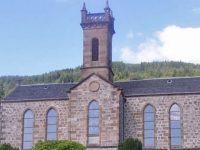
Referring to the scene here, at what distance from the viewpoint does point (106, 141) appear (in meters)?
50.8

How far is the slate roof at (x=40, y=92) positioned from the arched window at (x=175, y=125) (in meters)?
11.4

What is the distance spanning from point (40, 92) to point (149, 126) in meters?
13.0

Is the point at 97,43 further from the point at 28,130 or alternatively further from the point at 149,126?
the point at 28,130

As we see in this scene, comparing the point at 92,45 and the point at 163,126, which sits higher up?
the point at 92,45

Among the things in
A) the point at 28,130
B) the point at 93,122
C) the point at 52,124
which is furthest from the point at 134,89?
the point at 28,130

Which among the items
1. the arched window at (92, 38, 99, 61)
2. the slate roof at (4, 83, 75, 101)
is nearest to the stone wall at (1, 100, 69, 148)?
the slate roof at (4, 83, 75, 101)

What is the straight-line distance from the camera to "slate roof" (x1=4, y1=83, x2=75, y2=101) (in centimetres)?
5565

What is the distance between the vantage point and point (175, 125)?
5134cm

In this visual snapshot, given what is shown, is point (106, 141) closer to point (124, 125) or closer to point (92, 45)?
point (124, 125)

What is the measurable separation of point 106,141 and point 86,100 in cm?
482

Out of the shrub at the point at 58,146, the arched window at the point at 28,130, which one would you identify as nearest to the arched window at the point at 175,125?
the shrub at the point at 58,146

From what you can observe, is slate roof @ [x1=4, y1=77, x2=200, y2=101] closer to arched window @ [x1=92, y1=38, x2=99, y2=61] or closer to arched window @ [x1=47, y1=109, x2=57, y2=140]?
arched window @ [x1=47, y1=109, x2=57, y2=140]

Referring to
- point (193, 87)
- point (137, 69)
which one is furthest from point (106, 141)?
point (137, 69)

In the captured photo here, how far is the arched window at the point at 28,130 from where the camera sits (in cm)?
5484
